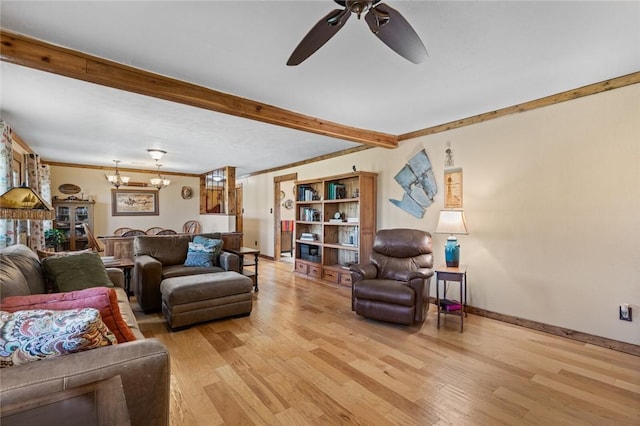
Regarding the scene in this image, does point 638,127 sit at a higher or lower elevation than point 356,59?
lower

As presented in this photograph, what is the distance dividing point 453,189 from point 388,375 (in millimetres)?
2532

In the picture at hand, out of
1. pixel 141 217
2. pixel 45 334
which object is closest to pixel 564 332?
pixel 45 334

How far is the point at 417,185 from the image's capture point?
169 inches

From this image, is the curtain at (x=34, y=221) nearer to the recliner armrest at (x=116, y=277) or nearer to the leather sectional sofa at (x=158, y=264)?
the leather sectional sofa at (x=158, y=264)

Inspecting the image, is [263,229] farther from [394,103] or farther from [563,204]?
[563,204]

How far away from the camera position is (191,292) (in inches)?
125

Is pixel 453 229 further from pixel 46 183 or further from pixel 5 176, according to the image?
pixel 46 183

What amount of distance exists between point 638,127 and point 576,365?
2.10 m

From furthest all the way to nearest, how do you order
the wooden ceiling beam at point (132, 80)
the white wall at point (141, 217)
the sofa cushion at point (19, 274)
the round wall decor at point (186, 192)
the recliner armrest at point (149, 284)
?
the round wall decor at point (186, 192) < the white wall at point (141, 217) < the recliner armrest at point (149, 284) < the wooden ceiling beam at point (132, 80) < the sofa cushion at point (19, 274)

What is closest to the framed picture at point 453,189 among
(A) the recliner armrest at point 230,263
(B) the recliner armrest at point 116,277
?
(A) the recliner armrest at point 230,263

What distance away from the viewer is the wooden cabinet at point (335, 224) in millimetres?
4781

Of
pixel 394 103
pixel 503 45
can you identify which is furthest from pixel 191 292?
pixel 503 45

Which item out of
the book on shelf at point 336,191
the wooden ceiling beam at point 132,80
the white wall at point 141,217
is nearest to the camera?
the wooden ceiling beam at point 132,80

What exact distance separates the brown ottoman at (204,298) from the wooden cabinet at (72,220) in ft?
15.8
